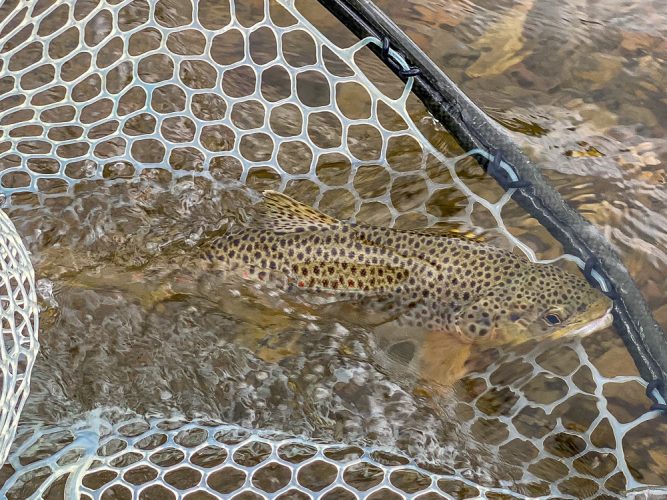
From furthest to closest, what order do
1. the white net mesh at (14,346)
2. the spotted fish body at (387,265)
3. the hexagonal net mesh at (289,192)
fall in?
the spotted fish body at (387,265) → the hexagonal net mesh at (289,192) → the white net mesh at (14,346)

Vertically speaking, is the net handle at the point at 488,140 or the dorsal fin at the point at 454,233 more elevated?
the net handle at the point at 488,140

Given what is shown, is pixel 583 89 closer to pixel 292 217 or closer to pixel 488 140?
pixel 488 140

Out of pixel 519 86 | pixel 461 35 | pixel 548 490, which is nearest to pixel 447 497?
pixel 548 490

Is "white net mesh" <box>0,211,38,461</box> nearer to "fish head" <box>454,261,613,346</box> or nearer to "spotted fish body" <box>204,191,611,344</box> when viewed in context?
"spotted fish body" <box>204,191,611,344</box>

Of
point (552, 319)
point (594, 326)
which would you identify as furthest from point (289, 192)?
point (594, 326)

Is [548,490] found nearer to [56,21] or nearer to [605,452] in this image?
[605,452]

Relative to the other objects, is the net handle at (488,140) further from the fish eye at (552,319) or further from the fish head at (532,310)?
the fish eye at (552,319)

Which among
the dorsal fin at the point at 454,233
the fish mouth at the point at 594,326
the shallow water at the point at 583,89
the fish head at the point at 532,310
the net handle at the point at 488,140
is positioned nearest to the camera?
the net handle at the point at 488,140

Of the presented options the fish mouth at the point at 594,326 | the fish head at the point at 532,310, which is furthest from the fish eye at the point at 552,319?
the fish mouth at the point at 594,326

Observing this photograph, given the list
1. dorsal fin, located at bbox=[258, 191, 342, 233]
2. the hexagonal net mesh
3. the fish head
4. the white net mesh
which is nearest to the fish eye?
the fish head
